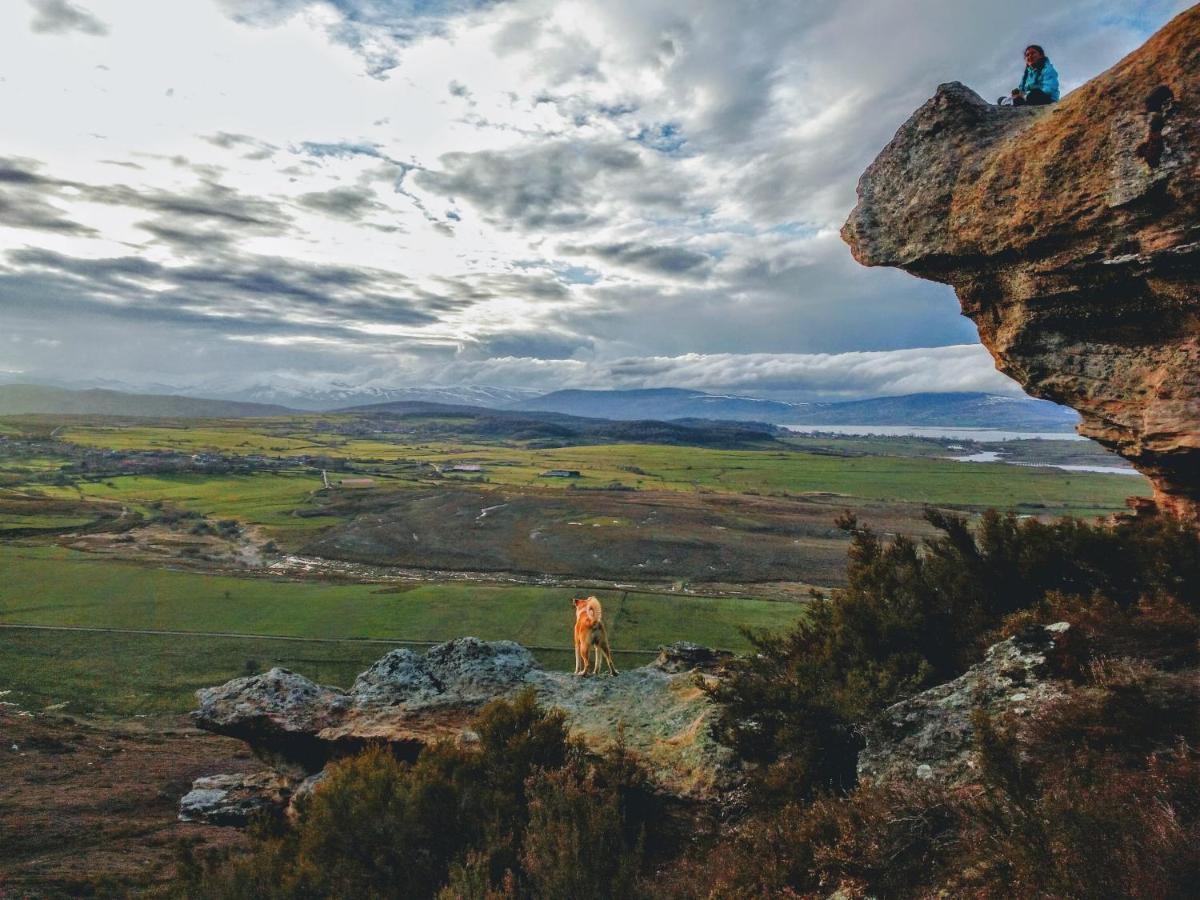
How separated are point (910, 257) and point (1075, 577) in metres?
7.21

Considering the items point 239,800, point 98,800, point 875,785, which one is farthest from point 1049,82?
point 98,800

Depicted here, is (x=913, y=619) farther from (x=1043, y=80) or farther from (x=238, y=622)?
(x=238, y=622)

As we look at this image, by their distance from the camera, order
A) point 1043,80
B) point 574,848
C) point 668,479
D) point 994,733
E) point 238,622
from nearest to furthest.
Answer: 1. point 994,733
2. point 574,848
3. point 1043,80
4. point 238,622
5. point 668,479

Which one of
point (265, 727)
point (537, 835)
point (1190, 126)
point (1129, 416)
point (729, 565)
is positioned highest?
point (1190, 126)

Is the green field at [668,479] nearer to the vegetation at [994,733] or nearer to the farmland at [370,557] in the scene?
the farmland at [370,557]

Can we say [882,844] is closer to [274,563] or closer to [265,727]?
[265,727]

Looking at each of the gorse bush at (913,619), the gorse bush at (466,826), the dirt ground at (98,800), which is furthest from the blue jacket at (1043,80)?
the dirt ground at (98,800)

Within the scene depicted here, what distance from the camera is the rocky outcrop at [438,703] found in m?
11.9

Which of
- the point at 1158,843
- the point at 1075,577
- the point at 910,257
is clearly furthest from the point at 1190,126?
the point at 1158,843

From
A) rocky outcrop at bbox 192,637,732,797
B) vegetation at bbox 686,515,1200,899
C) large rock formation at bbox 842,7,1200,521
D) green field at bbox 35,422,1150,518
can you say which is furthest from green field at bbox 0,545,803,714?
green field at bbox 35,422,1150,518

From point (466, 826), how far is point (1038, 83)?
58.4ft

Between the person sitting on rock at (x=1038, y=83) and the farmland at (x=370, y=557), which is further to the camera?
the farmland at (x=370, y=557)

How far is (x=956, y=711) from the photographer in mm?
8211

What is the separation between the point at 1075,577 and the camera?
11000 mm
